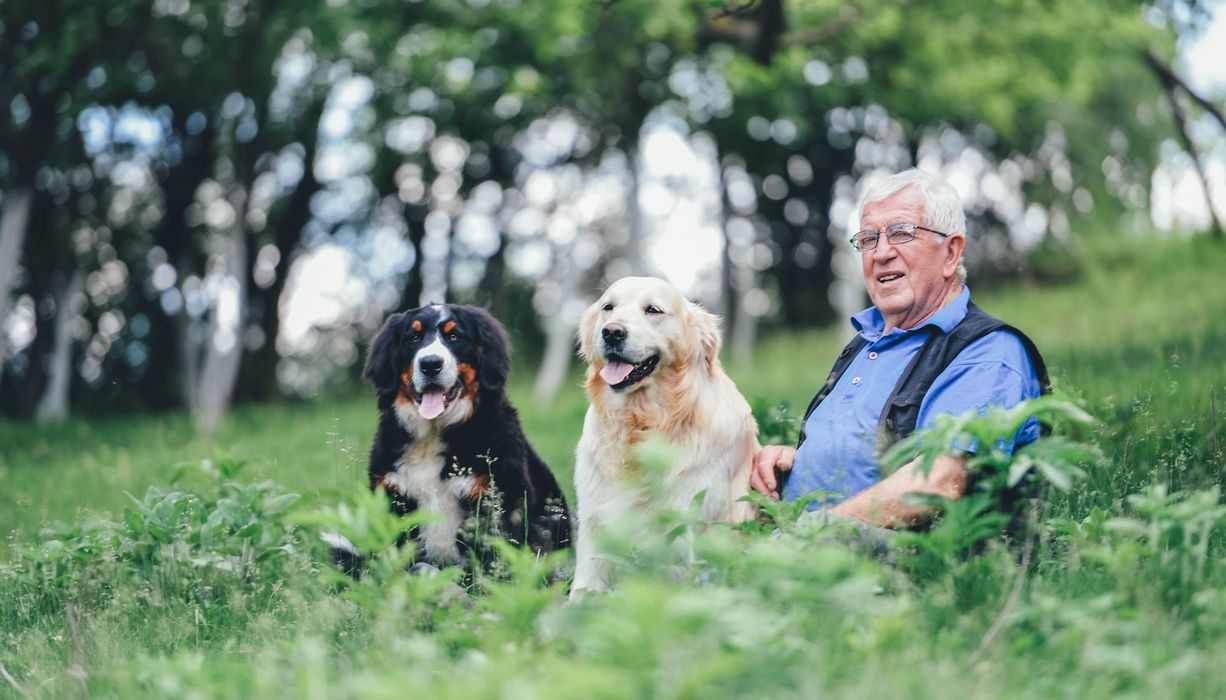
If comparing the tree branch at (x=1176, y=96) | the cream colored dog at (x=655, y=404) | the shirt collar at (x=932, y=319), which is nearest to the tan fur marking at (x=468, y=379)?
the cream colored dog at (x=655, y=404)

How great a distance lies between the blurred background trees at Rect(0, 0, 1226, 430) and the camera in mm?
12312

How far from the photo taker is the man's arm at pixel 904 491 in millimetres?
3291

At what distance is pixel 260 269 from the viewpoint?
20406 millimetres

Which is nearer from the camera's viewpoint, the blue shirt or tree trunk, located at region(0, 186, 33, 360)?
the blue shirt

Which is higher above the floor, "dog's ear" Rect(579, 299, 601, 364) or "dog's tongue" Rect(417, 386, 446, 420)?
"dog's ear" Rect(579, 299, 601, 364)

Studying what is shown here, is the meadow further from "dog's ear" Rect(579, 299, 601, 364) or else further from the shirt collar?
"dog's ear" Rect(579, 299, 601, 364)

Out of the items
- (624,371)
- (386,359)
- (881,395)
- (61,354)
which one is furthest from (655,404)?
(61,354)

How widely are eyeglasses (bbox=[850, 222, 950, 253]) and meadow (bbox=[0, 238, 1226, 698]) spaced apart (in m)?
1.02

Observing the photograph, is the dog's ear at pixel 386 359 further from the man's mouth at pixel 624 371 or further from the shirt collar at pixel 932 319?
the shirt collar at pixel 932 319

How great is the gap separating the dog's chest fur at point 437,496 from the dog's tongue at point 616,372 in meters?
0.79

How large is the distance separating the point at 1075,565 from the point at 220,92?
12.7 m

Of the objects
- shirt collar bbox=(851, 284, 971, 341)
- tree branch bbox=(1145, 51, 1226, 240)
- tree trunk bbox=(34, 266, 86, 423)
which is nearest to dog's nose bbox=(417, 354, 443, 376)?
shirt collar bbox=(851, 284, 971, 341)

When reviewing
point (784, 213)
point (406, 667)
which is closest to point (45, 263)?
point (784, 213)

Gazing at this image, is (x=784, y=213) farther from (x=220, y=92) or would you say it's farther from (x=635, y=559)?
(x=635, y=559)
